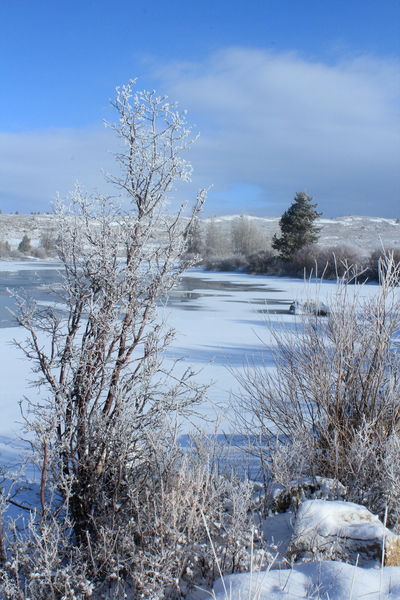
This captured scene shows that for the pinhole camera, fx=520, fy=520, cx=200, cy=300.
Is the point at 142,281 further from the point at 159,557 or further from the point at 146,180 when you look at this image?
the point at 159,557

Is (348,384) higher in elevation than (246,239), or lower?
lower

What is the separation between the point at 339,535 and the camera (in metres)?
3.68

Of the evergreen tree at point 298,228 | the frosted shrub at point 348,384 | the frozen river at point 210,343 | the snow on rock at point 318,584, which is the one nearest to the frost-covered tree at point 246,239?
the evergreen tree at point 298,228

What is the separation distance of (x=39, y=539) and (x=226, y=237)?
62.7m

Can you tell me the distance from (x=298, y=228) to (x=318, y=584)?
42.5 m

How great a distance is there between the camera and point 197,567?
12.4ft

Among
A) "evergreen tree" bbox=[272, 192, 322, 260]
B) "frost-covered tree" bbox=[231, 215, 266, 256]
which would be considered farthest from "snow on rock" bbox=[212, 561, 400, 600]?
"frost-covered tree" bbox=[231, 215, 266, 256]

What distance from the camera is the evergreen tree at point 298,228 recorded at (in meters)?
43.8

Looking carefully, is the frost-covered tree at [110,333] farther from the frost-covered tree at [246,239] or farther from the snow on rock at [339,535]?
the frost-covered tree at [246,239]

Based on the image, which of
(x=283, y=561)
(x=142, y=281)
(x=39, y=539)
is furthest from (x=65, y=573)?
(x=142, y=281)

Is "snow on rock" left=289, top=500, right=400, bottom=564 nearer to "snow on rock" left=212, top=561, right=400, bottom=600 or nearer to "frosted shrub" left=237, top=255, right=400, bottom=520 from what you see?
"snow on rock" left=212, top=561, right=400, bottom=600

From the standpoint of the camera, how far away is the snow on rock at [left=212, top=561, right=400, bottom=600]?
2.88 meters

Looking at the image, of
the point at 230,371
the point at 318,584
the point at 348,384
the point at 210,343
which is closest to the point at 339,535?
the point at 318,584

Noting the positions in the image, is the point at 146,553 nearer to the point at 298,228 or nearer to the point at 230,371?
the point at 230,371
